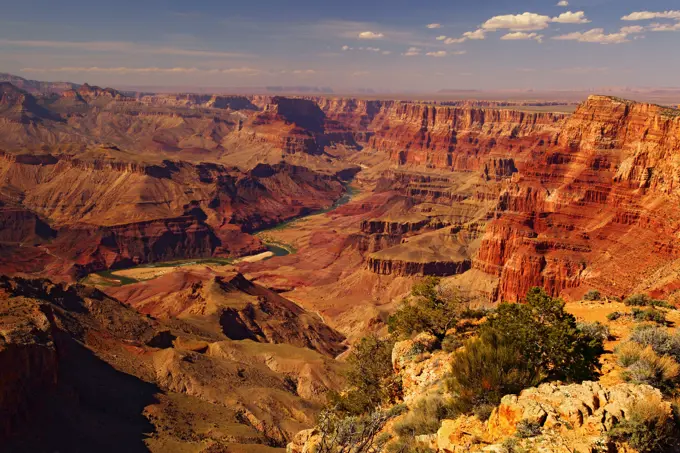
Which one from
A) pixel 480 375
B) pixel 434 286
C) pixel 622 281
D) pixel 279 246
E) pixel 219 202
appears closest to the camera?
pixel 480 375

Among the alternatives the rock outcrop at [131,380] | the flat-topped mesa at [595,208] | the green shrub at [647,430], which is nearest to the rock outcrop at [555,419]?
the green shrub at [647,430]

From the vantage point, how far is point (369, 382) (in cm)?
3331

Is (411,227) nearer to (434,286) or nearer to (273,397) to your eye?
(273,397)

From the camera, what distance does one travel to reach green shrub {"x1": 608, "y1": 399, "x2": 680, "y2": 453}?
16375 millimetres

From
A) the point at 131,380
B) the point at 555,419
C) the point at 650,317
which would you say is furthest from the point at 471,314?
the point at 131,380

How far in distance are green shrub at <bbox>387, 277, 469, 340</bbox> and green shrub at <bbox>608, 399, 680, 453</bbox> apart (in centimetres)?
1604

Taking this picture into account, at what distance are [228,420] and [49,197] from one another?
15938cm

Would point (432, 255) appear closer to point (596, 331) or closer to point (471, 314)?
point (471, 314)

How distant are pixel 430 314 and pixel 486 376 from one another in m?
11.4

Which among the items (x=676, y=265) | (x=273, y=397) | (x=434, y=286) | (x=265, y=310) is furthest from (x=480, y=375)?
(x=265, y=310)

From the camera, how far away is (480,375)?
71.4ft

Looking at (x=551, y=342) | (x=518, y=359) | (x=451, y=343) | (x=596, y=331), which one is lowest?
(x=451, y=343)

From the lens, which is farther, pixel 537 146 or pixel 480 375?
pixel 537 146

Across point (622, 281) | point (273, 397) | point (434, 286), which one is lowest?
point (273, 397)
